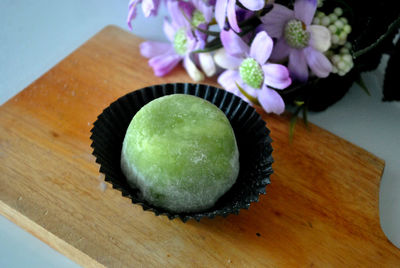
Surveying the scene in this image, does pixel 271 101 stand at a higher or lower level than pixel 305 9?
lower

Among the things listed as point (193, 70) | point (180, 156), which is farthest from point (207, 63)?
point (180, 156)

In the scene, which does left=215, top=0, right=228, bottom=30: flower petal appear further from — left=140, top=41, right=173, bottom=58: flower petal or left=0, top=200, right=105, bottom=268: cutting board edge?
left=0, top=200, right=105, bottom=268: cutting board edge

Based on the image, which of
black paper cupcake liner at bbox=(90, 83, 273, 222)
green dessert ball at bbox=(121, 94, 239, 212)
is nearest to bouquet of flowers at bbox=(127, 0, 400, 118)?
black paper cupcake liner at bbox=(90, 83, 273, 222)

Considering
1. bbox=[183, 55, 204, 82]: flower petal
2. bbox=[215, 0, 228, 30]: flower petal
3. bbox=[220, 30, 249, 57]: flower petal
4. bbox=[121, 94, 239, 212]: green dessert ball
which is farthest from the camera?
bbox=[183, 55, 204, 82]: flower petal

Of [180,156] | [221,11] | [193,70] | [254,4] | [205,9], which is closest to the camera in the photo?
[180,156]

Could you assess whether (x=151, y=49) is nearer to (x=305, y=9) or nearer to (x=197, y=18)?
(x=197, y=18)

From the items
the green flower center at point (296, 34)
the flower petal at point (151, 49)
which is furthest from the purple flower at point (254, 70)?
the flower petal at point (151, 49)

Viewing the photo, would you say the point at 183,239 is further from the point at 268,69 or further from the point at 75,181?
the point at 268,69
